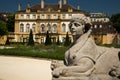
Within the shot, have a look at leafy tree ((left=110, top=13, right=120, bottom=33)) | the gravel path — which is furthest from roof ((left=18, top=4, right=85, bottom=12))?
the gravel path

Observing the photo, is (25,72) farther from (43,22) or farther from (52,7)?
(52,7)

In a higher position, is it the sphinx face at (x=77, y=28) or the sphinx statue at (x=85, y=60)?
the sphinx face at (x=77, y=28)

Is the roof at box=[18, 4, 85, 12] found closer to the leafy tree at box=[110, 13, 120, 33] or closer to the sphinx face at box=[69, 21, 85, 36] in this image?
the leafy tree at box=[110, 13, 120, 33]

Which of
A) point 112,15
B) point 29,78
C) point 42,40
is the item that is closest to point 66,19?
point 42,40

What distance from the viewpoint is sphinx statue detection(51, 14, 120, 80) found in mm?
4566

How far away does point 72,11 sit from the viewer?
66.6m

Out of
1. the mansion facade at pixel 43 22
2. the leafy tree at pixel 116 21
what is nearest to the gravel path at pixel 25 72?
the mansion facade at pixel 43 22

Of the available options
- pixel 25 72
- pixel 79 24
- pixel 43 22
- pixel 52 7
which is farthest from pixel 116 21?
pixel 79 24

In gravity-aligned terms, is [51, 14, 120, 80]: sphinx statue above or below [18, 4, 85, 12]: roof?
above

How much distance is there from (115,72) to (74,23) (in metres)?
0.97

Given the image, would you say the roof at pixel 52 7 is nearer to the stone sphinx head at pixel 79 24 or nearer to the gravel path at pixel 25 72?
the gravel path at pixel 25 72

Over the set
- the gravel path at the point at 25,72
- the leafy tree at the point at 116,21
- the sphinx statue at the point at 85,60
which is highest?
the sphinx statue at the point at 85,60

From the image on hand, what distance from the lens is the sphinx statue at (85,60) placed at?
15.0 feet

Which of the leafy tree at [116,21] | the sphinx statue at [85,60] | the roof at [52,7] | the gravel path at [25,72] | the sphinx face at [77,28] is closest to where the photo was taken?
the sphinx statue at [85,60]
